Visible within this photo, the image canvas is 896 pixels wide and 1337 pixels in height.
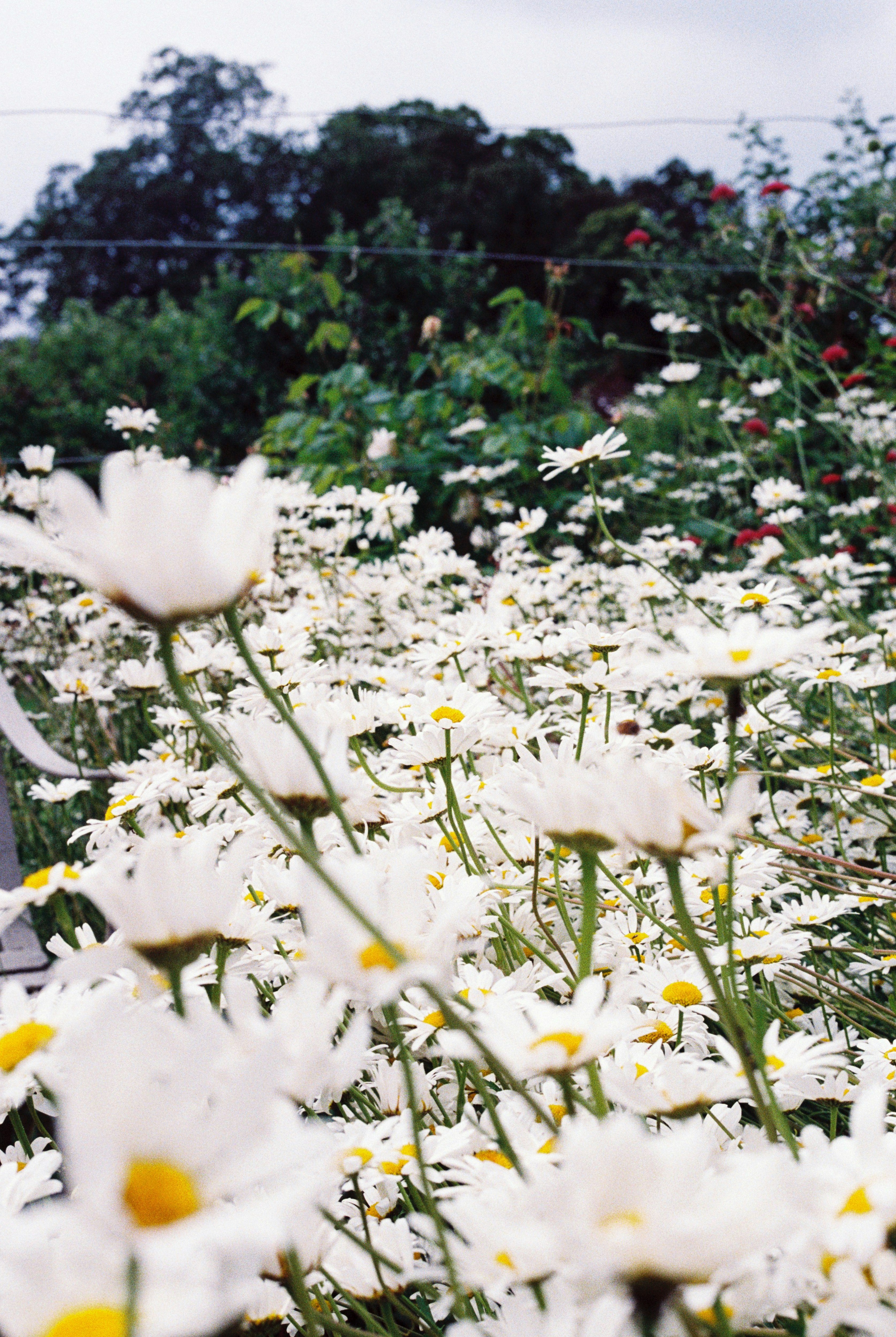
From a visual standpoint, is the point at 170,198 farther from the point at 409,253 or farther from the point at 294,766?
the point at 294,766

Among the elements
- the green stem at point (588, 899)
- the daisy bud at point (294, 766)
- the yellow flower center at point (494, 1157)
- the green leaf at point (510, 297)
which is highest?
the green leaf at point (510, 297)

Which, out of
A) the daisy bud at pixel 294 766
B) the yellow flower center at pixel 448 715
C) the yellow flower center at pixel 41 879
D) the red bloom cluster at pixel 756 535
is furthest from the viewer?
the red bloom cluster at pixel 756 535

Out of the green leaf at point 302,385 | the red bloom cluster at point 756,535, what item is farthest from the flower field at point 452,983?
the green leaf at point 302,385

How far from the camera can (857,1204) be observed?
1.33ft

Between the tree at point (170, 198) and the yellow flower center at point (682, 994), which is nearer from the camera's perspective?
the yellow flower center at point (682, 994)

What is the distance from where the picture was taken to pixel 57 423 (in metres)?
9.03

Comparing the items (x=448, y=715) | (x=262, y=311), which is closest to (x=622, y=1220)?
(x=448, y=715)

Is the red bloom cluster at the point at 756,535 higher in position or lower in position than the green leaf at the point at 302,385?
lower

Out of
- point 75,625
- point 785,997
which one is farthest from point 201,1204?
point 75,625

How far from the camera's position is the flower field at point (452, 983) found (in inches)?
12.6

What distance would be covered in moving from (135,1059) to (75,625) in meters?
3.17

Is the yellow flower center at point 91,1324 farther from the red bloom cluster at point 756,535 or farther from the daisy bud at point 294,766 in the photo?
the red bloom cluster at point 756,535

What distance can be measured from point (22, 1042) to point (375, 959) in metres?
0.26

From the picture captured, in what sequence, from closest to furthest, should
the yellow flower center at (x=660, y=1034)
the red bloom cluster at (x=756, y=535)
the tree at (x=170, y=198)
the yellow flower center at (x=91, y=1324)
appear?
the yellow flower center at (x=91, y=1324), the yellow flower center at (x=660, y=1034), the red bloom cluster at (x=756, y=535), the tree at (x=170, y=198)
